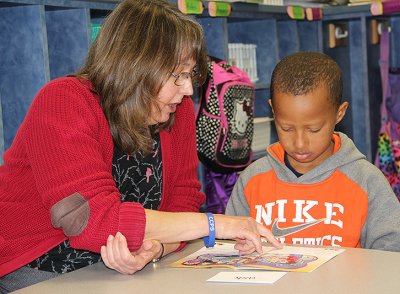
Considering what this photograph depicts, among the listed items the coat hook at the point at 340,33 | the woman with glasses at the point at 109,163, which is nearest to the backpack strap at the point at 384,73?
the coat hook at the point at 340,33

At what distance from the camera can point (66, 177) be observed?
141 cm

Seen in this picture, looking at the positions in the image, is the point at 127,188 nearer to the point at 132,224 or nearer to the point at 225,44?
the point at 132,224

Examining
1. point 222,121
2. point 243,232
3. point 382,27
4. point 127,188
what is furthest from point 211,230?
point 382,27

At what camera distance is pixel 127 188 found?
1667 millimetres

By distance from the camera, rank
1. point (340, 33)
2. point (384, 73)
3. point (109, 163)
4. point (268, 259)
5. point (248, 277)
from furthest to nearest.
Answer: point (340, 33), point (384, 73), point (109, 163), point (268, 259), point (248, 277)

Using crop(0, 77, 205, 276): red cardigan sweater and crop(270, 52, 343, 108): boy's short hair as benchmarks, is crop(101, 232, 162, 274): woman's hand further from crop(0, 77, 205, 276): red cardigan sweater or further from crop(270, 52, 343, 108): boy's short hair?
crop(270, 52, 343, 108): boy's short hair

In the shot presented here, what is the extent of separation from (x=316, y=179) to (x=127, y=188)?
51 centimetres

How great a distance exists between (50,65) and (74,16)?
210mm

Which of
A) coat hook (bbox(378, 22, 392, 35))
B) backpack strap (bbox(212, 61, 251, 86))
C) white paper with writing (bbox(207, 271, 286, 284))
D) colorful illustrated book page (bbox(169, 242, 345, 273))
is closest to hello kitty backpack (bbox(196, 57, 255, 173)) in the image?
backpack strap (bbox(212, 61, 251, 86))

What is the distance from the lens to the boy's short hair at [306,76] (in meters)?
1.81

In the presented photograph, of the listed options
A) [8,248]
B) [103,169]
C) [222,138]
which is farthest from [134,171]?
[222,138]

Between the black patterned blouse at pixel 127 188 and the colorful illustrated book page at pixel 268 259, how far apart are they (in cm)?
19

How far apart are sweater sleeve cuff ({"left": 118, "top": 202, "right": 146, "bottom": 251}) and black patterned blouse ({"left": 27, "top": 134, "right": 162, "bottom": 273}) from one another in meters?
0.21

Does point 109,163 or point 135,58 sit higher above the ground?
point 135,58
